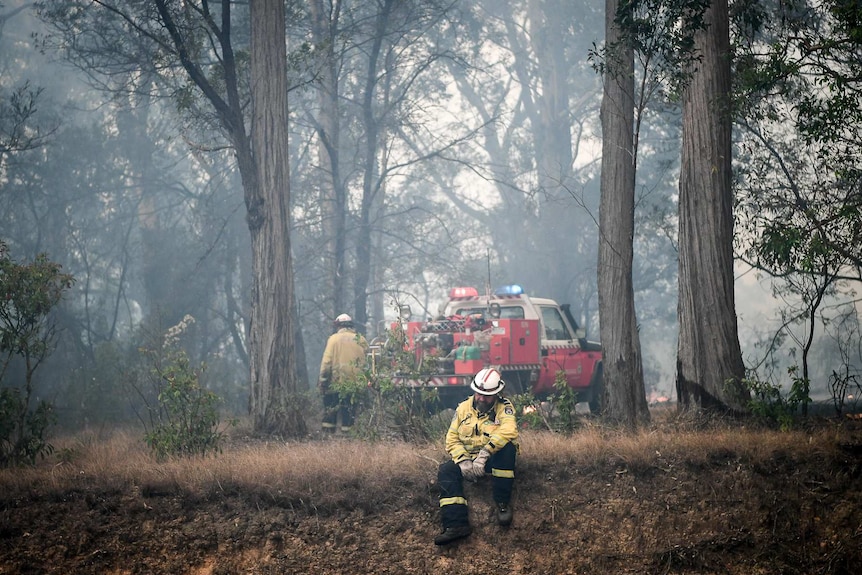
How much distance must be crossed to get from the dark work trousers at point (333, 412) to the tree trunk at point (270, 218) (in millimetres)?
Result: 510

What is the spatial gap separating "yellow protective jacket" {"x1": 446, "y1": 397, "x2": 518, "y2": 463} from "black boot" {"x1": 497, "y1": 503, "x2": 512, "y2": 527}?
1.76ft

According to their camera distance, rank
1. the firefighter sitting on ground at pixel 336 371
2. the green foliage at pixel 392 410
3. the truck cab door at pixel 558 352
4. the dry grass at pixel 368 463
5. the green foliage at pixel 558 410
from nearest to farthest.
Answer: the dry grass at pixel 368 463, the green foliage at pixel 558 410, the green foliage at pixel 392 410, the firefighter sitting on ground at pixel 336 371, the truck cab door at pixel 558 352

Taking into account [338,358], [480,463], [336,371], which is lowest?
[480,463]

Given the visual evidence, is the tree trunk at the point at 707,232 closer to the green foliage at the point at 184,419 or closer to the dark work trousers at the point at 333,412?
the dark work trousers at the point at 333,412

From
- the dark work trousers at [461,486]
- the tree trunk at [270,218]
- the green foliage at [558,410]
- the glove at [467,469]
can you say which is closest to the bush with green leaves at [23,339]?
the tree trunk at [270,218]

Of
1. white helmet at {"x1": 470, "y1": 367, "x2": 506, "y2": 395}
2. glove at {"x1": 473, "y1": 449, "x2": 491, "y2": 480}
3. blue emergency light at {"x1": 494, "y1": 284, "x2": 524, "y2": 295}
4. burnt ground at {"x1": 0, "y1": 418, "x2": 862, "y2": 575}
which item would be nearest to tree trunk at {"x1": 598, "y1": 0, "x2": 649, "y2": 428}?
burnt ground at {"x1": 0, "y1": 418, "x2": 862, "y2": 575}

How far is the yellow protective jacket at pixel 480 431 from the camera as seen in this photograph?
8188mm

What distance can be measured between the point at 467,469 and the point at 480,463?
0.13 m

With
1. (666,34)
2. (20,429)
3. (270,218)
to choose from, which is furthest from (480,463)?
(270,218)

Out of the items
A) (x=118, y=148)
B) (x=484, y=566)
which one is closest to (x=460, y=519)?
(x=484, y=566)

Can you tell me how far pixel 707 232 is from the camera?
444 inches

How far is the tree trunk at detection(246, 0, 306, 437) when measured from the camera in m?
13.6

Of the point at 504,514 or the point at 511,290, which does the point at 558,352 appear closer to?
the point at 511,290

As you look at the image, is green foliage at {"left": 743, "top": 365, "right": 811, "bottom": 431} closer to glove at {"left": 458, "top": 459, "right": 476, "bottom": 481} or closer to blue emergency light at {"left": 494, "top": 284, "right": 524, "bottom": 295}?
glove at {"left": 458, "top": 459, "right": 476, "bottom": 481}
